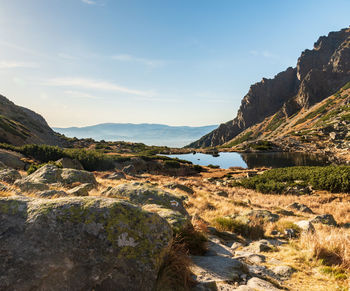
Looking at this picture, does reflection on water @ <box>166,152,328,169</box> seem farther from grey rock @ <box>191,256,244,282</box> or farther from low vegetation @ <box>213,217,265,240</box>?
grey rock @ <box>191,256,244,282</box>

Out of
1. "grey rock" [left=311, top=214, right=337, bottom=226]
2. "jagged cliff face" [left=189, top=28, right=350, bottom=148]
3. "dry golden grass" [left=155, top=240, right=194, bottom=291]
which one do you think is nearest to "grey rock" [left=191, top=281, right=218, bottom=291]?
"dry golden grass" [left=155, top=240, right=194, bottom=291]

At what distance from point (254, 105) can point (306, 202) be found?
176 metres

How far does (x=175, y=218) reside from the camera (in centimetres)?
555

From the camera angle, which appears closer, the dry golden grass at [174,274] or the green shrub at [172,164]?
the dry golden grass at [174,274]

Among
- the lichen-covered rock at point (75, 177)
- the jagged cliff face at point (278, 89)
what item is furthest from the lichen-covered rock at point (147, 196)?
the jagged cliff face at point (278, 89)

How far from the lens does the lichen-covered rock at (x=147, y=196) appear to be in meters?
8.32

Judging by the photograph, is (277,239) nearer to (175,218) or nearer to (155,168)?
(175,218)

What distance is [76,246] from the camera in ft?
9.75

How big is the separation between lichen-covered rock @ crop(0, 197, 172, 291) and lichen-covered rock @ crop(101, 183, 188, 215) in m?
4.78

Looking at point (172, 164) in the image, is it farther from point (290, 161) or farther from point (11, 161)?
point (290, 161)

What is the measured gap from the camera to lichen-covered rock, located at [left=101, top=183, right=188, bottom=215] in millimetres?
8320

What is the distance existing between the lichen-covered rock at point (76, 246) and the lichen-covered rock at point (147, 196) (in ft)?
15.7

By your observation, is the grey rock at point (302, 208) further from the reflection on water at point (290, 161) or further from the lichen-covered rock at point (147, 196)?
the reflection on water at point (290, 161)

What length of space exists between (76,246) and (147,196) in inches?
227
